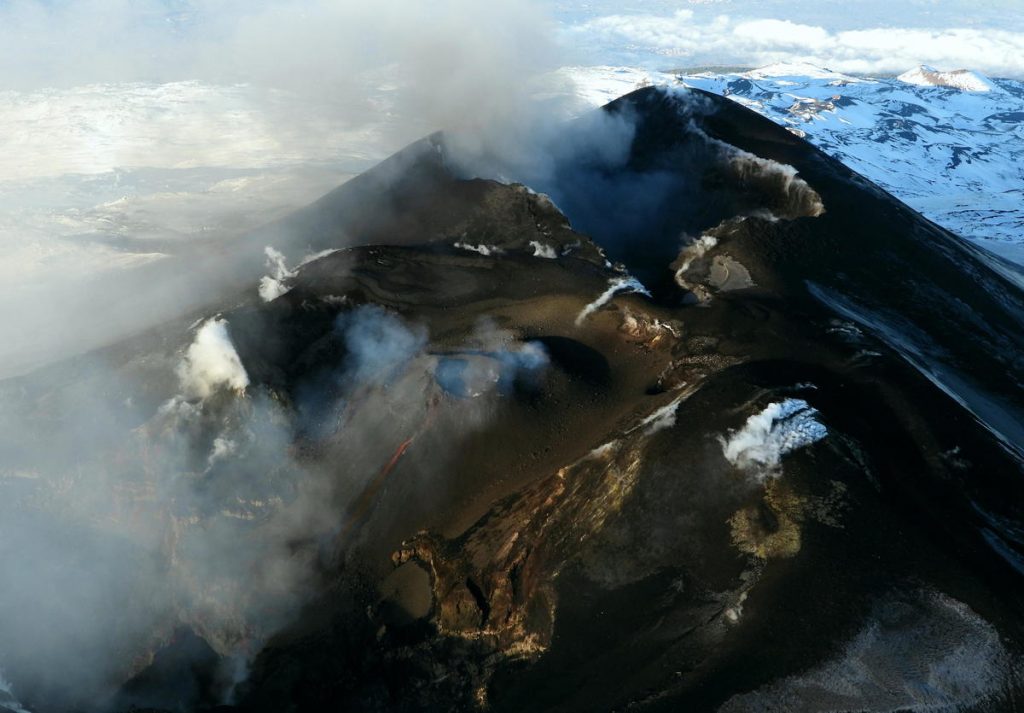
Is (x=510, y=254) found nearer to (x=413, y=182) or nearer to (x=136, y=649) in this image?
(x=413, y=182)

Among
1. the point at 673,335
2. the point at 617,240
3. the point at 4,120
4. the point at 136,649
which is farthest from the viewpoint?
the point at 4,120

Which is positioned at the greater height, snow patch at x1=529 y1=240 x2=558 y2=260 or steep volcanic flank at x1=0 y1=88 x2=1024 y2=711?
snow patch at x1=529 y1=240 x2=558 y2=260

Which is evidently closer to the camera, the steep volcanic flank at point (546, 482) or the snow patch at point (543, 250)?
the steep volcanic flank at point (546, 482)

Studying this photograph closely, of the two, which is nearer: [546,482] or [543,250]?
[546,482]

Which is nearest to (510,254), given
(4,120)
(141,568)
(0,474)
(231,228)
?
(141,568)

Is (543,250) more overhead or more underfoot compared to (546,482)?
more overhead

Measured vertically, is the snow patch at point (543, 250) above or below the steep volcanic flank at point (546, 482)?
above

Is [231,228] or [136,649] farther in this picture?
[231,228]

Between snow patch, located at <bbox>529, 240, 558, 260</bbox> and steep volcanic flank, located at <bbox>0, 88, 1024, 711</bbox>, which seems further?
snow patch, located at <bbox>529, 240, 558, 260</bbox>
